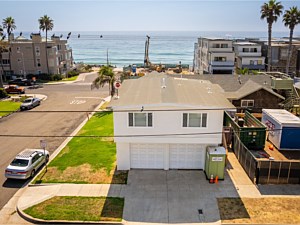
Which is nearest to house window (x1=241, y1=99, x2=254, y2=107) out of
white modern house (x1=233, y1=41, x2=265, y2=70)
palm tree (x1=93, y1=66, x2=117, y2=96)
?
palm tree (x1=93, y1=66, x2=117, y2=96)

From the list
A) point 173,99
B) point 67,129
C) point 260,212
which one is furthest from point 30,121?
point 260,212

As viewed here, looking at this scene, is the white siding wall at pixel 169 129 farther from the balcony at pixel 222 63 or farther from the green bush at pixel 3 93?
the balcony at pixel 222 63

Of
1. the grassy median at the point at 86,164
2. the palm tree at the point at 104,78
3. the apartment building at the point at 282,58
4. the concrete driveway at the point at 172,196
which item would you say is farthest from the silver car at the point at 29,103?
the apartment building at the point at 282,58

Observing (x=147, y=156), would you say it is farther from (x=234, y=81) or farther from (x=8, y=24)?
(x=8, y=24)

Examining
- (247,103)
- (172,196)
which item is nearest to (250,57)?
(247,103)

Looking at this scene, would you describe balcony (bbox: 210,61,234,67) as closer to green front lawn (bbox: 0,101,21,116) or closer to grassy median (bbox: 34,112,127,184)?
green front lawn (bbox: 0,101,21,116)

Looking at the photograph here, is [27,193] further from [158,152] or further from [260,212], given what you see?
[260,212]
